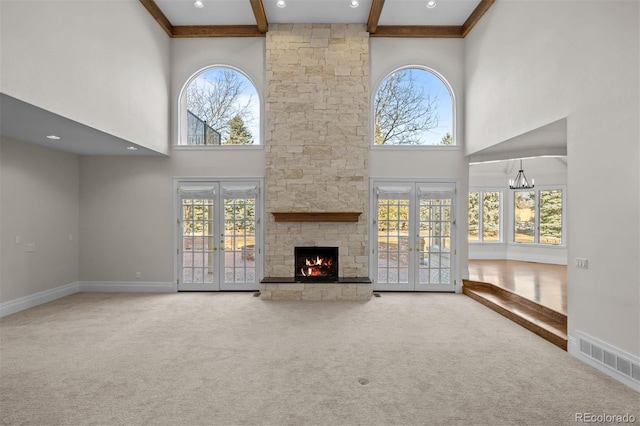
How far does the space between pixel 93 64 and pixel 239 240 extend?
3.77 meters

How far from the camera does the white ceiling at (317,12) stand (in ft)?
19.6

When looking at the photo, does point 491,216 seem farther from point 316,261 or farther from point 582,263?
point 582,263

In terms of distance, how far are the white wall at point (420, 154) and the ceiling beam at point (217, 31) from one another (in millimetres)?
2465

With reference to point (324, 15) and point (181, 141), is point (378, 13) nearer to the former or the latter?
point (324, 15)

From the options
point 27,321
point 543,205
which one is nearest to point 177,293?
point 27,321

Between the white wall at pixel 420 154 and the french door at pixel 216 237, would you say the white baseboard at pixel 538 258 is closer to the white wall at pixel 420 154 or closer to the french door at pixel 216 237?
the white wall at pixel 420 154

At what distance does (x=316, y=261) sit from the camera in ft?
21.5

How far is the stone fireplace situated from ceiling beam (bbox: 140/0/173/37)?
200 cm

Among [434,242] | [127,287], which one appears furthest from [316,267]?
[127,287]

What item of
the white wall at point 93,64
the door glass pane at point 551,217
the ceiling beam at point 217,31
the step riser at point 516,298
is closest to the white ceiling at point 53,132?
the white wall at point 93,64

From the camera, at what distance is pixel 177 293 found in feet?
21.5

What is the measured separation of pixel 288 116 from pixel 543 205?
7.90m

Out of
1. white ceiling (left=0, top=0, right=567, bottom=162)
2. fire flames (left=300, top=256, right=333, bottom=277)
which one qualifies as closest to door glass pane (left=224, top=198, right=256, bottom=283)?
fire flames (left=300, top=256, right=333, bottom=277)

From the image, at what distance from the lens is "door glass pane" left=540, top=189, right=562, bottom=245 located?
9148 mm
